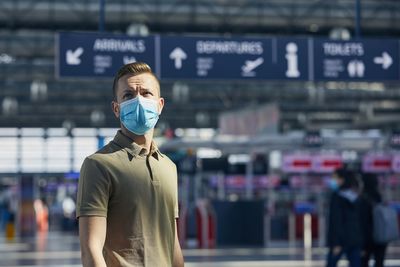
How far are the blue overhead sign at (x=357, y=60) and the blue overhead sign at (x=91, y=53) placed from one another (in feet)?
11.7

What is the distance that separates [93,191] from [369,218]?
10304 millimetres

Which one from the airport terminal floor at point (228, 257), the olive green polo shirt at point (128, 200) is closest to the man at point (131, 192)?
the olive green polo shirt at point (128, 200)

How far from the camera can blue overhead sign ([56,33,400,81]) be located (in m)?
18.3

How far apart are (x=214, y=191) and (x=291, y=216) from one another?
18775 mm

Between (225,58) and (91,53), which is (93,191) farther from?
(225,58)

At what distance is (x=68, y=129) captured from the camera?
189 feet

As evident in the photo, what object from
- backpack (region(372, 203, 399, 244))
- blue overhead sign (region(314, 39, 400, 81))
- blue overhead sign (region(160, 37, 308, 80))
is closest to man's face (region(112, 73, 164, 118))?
backpack (region(372, 203, 399, 244))

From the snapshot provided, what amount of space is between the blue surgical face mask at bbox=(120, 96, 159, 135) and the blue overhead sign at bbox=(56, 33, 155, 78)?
46.5 ft

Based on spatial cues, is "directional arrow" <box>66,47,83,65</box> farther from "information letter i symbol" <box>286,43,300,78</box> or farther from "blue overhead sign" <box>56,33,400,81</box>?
"information letter i symbol" <box>286,43,300,78</box>

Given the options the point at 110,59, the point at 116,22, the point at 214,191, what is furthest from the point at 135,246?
the point at 214,191

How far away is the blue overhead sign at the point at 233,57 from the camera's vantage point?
1827 centimetres

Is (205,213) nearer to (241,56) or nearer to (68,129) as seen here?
(241,56)

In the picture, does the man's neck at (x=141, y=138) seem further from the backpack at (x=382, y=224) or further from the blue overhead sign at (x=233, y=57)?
the blue overhead sign at (x=233, y=57)

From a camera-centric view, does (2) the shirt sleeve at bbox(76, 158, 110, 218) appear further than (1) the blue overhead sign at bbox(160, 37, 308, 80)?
No
